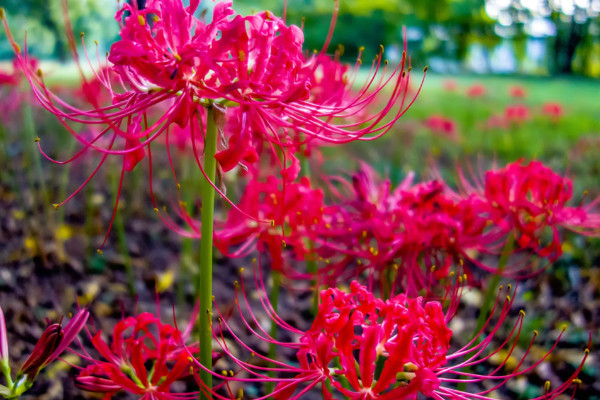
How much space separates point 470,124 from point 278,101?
13.8 feet

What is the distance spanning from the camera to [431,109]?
522cm

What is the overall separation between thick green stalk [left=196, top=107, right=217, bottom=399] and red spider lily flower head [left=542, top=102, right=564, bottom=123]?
12.7 ft

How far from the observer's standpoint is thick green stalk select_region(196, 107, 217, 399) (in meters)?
0.83

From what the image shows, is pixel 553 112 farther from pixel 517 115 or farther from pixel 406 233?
pixel 406 233

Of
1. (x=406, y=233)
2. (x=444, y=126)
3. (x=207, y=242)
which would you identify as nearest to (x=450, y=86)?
(x=444, y=126)

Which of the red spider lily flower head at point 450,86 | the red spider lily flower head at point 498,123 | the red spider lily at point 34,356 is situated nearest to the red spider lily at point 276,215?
the red spider lily at point 34,356

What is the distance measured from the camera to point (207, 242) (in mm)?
863

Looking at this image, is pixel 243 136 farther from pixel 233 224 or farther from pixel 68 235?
pixel 68 235

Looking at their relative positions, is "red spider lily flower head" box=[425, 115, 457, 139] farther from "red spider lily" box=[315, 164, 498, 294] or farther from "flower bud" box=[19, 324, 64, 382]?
"flower bud" box=[19, 324, 64, 382]

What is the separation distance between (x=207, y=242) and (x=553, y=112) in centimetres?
391

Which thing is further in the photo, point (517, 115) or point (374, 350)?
point (517, 115)

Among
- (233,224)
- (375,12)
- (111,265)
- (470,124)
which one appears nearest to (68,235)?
(111,265)

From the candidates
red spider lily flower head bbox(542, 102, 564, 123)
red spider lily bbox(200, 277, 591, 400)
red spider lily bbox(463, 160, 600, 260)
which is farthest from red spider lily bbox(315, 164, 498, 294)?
red spider lily flower head bbox(542, 102, 564, 123)

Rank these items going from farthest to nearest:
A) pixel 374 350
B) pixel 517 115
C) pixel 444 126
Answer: pixel 517 115 → pixel 444 126 → pixel 374 350
